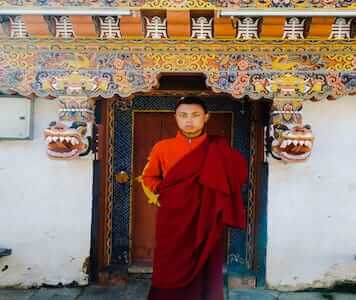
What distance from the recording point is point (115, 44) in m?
3.58

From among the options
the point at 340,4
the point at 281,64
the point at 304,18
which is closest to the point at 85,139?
the point at 281,64

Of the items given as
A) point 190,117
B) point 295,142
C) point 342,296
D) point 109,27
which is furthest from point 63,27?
point 342,296

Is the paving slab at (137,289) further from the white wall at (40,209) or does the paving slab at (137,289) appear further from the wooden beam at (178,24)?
the wooden beam at (178,24)

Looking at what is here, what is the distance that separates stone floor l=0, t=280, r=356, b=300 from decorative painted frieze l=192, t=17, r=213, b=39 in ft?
8.45

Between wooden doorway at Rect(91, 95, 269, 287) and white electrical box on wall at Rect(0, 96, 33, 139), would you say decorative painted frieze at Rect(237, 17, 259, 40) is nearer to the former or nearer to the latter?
wooden doorway at Rect(91, 95, 269, 287)

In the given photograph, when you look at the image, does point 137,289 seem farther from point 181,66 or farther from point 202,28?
point 202,28

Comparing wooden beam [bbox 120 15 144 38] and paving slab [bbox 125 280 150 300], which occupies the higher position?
wooden beam [bbox 120 15 144 38]

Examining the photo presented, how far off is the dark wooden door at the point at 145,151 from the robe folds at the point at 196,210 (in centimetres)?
154

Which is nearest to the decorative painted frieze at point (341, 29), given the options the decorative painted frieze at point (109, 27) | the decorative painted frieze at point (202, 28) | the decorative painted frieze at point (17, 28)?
the decorative painted frieze at point (202, 28)

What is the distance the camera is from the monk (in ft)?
11.4

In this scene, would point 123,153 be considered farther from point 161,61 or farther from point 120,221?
point 161,61

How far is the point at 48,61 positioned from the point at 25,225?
1963 mm

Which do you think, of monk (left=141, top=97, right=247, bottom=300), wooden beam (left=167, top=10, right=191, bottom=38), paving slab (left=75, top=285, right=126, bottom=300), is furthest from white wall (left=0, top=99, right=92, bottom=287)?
wooden beam (left=167, top=10, right=191, bottom=38)

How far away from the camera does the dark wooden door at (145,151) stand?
510 centimetres
